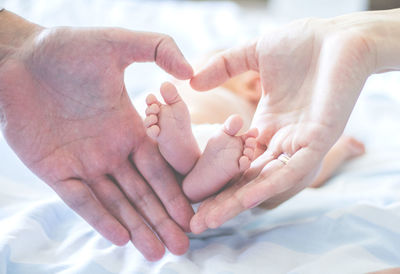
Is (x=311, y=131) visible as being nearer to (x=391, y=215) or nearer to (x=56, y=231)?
(x=391, y=215)

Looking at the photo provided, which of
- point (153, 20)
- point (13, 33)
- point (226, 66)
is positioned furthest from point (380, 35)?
point (153, 20)

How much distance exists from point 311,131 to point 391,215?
255 millimetres

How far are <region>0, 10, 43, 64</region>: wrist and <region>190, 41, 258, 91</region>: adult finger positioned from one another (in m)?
0.35

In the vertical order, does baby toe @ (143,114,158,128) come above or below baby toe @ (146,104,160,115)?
below

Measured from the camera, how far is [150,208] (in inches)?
33.3

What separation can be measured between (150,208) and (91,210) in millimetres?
114

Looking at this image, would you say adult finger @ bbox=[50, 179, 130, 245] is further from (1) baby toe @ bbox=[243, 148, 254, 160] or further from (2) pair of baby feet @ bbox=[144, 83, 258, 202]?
(1) baby toe @ bbox=[243, 148, 254, 160]

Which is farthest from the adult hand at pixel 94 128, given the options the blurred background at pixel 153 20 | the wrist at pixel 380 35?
the blurred background at pixel 153 20

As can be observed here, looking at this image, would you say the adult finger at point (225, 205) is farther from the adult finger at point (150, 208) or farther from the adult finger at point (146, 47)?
the adult finger at point (146, 47)

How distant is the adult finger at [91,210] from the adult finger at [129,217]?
0.08 feet

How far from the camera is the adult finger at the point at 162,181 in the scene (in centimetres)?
82

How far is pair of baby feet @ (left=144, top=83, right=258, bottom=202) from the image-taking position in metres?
0.75

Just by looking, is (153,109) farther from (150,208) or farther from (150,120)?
(150,208)

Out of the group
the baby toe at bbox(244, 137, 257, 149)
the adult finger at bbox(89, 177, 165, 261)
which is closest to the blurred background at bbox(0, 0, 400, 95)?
the adult finger at bbox(89, 177, 165, 261)
